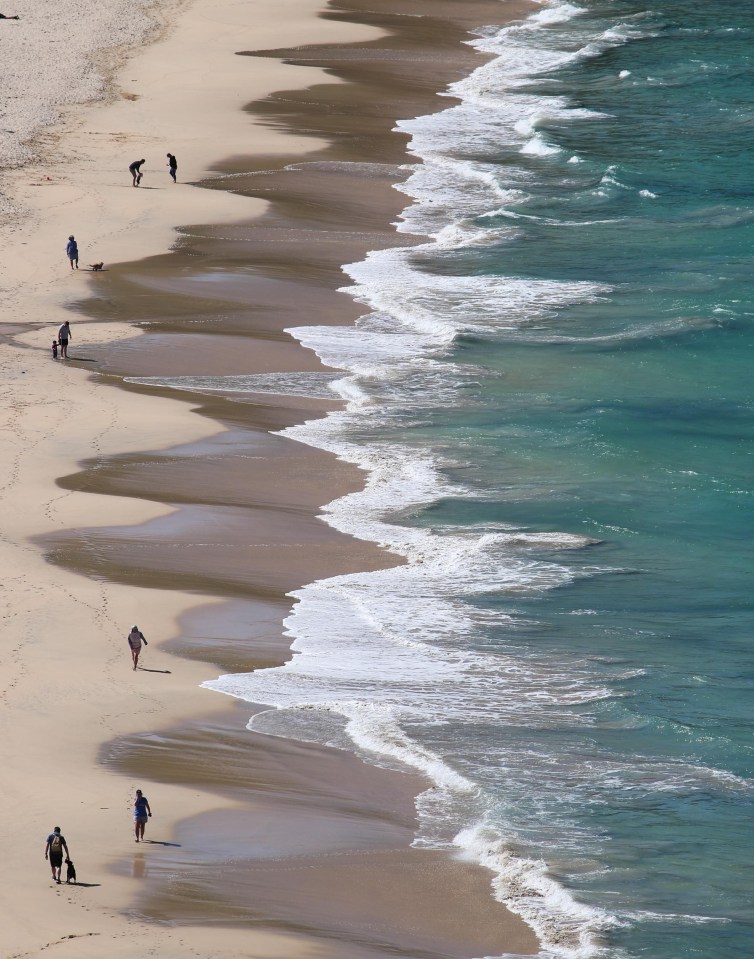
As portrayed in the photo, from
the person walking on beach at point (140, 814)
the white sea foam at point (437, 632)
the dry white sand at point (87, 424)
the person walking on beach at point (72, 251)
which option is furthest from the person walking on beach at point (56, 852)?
the person walking on beach at point (72, 251)

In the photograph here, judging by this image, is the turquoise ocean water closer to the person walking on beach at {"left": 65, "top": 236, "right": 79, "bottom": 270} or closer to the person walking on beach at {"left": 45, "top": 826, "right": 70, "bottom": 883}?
the person walking on beach at {"left": 45, "top": 826, "right": 70, "bottom": 883}

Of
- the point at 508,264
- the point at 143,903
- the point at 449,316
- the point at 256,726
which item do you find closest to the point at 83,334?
the point at 449,316

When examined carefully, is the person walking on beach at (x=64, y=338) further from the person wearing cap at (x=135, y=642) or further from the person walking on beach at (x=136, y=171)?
the person wearing cap at (x=135, y=642)

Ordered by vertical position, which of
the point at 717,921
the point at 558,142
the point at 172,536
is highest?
the point at 558,142

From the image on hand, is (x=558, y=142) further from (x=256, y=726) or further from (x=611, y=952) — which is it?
(x=611, y=952)

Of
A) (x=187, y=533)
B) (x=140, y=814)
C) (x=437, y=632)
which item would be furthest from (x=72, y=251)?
(x=140, y=814)
